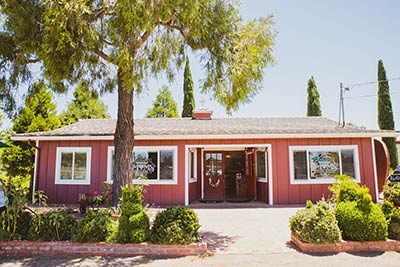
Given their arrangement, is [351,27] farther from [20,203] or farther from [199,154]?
[20,203]

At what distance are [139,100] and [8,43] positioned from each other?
3.76 meters

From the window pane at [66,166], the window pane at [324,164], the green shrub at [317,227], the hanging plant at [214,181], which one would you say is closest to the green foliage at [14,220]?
the green shrub at [317,227]

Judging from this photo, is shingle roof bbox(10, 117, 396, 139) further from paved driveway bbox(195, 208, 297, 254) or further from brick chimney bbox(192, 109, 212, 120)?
paved driveway bbox(195, 208, 297, 254)

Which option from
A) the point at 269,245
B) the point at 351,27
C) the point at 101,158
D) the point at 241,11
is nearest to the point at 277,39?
the point at 241,11

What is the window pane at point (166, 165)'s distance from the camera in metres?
10.8

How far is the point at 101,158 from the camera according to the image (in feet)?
35.6

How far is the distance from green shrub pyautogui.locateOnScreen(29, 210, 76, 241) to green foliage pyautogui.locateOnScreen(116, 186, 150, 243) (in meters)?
1.01

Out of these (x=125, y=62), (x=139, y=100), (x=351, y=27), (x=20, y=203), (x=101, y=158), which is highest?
(x=351, y=27)

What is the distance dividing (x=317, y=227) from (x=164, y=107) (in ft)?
78.3

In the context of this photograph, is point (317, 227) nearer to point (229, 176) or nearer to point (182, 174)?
point (182, 174)

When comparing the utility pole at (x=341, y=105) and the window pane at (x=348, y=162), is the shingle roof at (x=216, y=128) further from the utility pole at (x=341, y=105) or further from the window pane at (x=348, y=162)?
the window pane at (x=348, y=162)

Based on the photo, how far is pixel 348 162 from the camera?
10797 mm

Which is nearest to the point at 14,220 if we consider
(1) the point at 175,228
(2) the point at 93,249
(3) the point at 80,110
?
(2) the point at 93,249

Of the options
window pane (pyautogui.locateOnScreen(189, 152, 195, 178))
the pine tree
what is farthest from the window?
the pine tree
